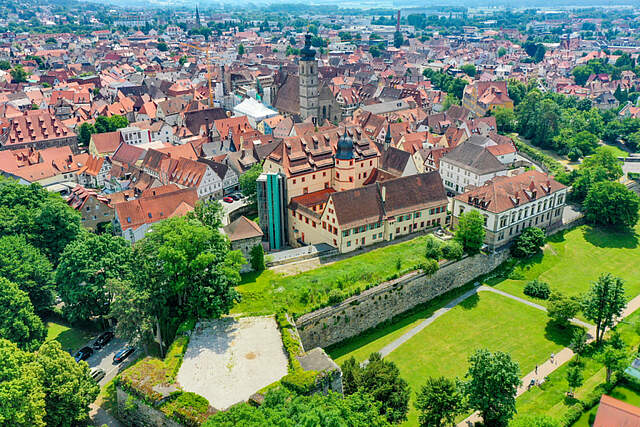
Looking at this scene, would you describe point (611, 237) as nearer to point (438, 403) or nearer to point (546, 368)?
point (546, 368)

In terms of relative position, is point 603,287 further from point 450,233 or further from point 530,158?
point 530,158

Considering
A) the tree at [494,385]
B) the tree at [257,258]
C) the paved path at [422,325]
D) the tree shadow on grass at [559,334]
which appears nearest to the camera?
the tree at [494,385]

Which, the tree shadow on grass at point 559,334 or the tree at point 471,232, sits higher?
the tree at point 471,232

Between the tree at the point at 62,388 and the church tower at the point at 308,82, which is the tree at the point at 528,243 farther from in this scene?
the church tower at the point at 308,82

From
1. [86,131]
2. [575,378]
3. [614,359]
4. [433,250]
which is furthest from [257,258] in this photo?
[86,131]

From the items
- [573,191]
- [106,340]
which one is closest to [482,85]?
[573,191]

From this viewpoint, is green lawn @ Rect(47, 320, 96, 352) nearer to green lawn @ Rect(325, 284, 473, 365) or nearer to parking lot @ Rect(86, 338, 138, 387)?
parking lot @ Rect(86, 338, 138, 387)

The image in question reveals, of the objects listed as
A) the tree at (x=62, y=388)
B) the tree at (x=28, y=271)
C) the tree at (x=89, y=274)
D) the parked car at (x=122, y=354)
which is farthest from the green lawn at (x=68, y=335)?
the tree at (x=62, y=388)
